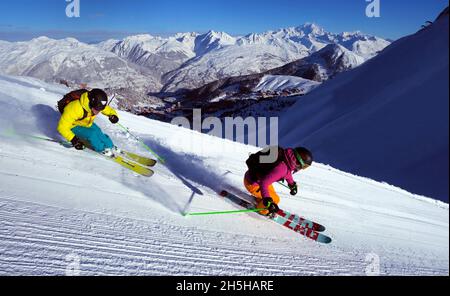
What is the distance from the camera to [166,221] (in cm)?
473

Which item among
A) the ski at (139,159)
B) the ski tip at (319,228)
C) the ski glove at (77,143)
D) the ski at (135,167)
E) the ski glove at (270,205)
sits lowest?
the ski tip at (319,228)

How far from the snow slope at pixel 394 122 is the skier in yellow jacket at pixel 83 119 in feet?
31.9

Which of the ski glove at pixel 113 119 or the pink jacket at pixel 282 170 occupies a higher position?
the ski glove at pixel 113 119

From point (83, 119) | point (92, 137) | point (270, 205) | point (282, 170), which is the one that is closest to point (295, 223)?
point (270, 205)

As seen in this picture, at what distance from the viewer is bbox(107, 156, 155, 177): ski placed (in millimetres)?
6328

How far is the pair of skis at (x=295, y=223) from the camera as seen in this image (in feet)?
18.2

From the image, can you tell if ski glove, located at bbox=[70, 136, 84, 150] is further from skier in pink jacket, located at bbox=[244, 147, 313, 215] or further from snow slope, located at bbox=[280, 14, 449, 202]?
snow slope, located at bbox=[280, 14, 449, 202]

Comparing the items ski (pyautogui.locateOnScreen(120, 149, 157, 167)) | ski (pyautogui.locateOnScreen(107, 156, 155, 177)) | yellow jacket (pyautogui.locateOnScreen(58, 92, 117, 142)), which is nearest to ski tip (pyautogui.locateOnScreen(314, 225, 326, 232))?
ski (pyautogui.locateOnScreen(107, 156, 155, 177))

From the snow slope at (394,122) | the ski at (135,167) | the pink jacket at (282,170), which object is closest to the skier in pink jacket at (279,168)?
the pink jacket at (282,170)

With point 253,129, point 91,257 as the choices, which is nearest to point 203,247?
point 91,257

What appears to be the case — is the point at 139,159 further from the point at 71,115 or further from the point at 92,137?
the point at 71,115

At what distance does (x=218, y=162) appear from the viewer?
8.45 meters

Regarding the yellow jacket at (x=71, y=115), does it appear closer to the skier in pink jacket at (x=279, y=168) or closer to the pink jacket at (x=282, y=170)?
the skier in pink jacket at (x=279, y=168)

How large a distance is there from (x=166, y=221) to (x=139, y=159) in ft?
8.79
